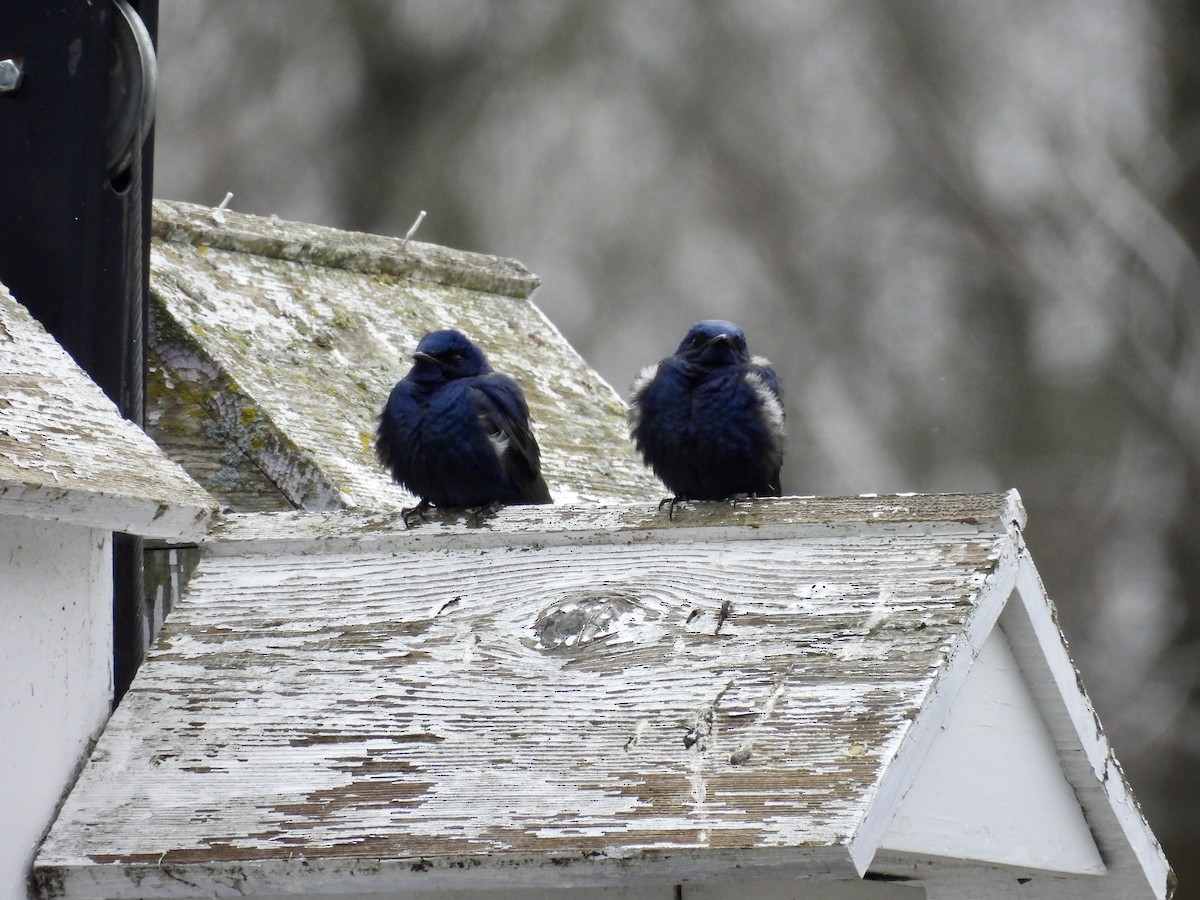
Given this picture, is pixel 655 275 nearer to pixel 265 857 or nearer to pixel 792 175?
pixel 792 175

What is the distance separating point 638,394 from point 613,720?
6.89 ft

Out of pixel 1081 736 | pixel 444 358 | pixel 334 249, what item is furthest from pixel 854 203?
pixel 1081 736

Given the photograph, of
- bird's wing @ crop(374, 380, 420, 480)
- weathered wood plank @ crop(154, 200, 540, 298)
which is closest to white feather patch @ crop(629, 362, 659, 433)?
bird's wing @ crop(374, 380, 420, 480)

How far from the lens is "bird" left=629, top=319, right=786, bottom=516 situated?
3.87 meters

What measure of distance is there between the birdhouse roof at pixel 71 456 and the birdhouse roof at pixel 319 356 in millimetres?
1310

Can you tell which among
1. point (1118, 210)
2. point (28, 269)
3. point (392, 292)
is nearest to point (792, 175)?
point (1118, 210)

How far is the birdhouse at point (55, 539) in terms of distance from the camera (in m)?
2.01

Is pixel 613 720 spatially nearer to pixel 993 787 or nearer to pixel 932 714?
pixel 932 714

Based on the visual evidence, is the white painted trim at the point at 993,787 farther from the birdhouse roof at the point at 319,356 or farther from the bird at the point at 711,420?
the birdhouse roof at the point at 319,356

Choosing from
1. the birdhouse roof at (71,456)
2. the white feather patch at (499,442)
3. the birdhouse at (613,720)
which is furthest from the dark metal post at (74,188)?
the white feather patch at (499,442)

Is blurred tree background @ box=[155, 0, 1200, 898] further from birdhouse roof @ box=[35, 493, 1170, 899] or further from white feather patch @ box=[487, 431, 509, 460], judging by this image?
birdhouse roof @ box=[35, 493, 1170, 899]

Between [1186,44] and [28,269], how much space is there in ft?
28.9

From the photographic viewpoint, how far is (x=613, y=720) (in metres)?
2.06

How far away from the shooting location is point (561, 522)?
2363 mm
